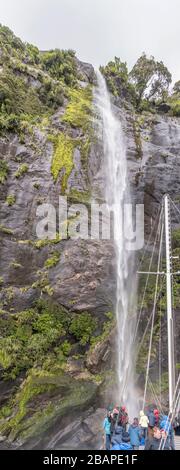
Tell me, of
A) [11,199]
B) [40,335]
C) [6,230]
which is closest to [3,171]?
[11,199]

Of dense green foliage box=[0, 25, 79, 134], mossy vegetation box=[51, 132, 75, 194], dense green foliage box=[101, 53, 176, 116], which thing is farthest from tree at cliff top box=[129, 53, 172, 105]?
mossy vegetation box=[51, 132, 75, 194]

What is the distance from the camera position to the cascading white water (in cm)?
1585

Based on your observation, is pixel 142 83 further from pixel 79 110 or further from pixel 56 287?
pixel 56 287

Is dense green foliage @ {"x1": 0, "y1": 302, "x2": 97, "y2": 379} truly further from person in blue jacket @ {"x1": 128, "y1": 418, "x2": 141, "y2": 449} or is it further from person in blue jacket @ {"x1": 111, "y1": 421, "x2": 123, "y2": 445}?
person in blue jacket @ {"x1": 128, "y1": 418, "x2": 141, "y2": 449}

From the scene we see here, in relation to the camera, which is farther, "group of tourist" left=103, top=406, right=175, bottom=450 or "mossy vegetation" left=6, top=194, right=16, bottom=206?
"mossy vegetation" left=6, top=194, right=16, bottom=206

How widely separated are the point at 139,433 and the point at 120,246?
11115 mm

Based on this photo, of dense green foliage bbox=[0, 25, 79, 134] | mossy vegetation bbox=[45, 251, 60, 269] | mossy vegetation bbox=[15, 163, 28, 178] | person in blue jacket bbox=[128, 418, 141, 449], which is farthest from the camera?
dense green foliage bbox=[0, 25, 79, 134]

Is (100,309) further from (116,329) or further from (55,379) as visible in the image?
(55,379)

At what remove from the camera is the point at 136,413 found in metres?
14.9

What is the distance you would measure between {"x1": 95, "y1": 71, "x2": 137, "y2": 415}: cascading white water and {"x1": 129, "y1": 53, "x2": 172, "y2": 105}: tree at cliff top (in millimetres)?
8500

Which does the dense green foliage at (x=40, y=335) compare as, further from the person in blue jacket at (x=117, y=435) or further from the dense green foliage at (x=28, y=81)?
the dense green foliage at (x=28, y=81)

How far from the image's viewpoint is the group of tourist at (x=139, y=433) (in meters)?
8.50

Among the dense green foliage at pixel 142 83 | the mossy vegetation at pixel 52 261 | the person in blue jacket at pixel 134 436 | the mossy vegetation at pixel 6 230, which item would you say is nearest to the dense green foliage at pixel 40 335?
the mossy vegetation at pixel 52 261

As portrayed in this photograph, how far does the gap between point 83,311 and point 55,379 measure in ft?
10.8
